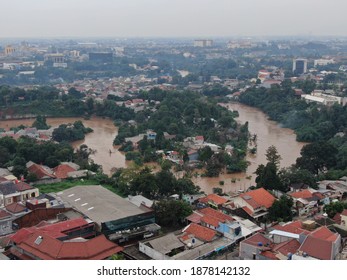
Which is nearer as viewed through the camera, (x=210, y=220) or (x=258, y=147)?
(x=210, y=220)

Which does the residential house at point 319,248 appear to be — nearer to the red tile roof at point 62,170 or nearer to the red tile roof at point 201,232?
the red tile roof at point 201,232

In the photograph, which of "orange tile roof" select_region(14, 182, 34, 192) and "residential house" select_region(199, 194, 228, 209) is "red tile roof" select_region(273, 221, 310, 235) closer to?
"residential house" select_region(199, 194, 228, 209)

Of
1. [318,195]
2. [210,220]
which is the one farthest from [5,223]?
[318,195]

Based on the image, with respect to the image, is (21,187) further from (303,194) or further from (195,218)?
(303,194)

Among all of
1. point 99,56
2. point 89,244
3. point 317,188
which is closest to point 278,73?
point 99,56

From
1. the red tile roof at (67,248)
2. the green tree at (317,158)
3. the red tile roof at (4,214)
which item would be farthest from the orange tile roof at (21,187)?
the green tree at (317,158)

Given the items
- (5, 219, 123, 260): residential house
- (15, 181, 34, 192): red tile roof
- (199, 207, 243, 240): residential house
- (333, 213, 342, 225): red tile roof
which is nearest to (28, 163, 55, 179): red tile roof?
(15, 181, 34, 192): red tile roof
